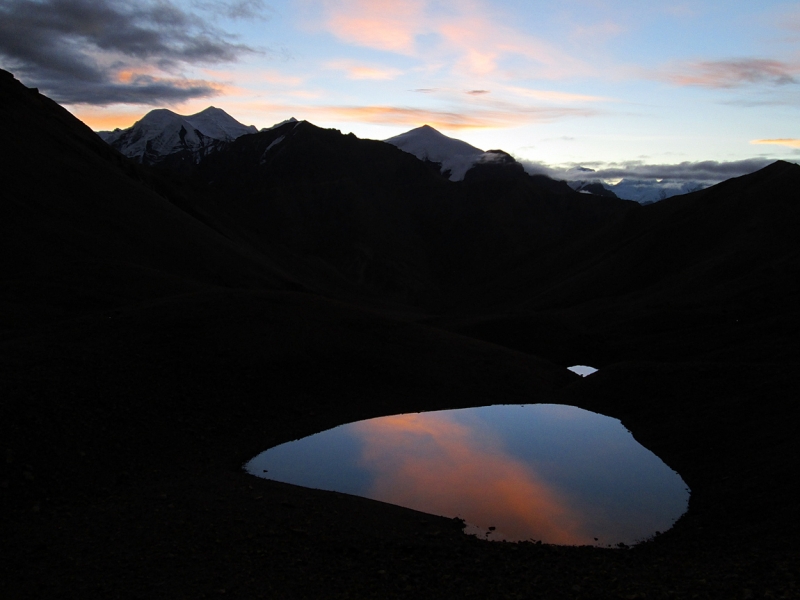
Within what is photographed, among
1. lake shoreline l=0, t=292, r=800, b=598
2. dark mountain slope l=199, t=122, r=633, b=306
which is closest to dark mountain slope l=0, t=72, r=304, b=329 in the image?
lake shoreline l=0, t=292, r=800, b=598

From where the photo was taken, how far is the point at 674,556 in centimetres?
1464

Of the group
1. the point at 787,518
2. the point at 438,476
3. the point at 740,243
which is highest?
the point at 740,243

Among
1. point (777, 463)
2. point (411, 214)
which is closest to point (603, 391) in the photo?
point (777, 463)

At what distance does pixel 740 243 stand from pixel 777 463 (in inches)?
1934

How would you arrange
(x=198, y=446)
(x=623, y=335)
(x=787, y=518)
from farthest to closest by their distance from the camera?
(x=623, y=335) → (x=198, y=446) → (x=787, y=518)

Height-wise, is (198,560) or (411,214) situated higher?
(411,214)

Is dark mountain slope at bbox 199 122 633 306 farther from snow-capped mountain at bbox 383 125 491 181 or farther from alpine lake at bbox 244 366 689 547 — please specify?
alpine lake at bbox 244 366 689 547

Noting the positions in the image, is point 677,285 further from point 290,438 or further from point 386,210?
point 386,210

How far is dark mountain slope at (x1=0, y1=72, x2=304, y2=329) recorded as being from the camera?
4075 centimetres

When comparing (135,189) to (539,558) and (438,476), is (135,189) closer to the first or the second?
(438,476)

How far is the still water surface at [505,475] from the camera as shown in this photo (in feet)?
56.7

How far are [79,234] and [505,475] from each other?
148ft

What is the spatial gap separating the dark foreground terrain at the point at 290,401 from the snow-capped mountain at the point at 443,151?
10681 centimetres

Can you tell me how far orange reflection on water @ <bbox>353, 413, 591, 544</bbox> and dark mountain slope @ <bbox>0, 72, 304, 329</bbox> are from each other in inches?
852
